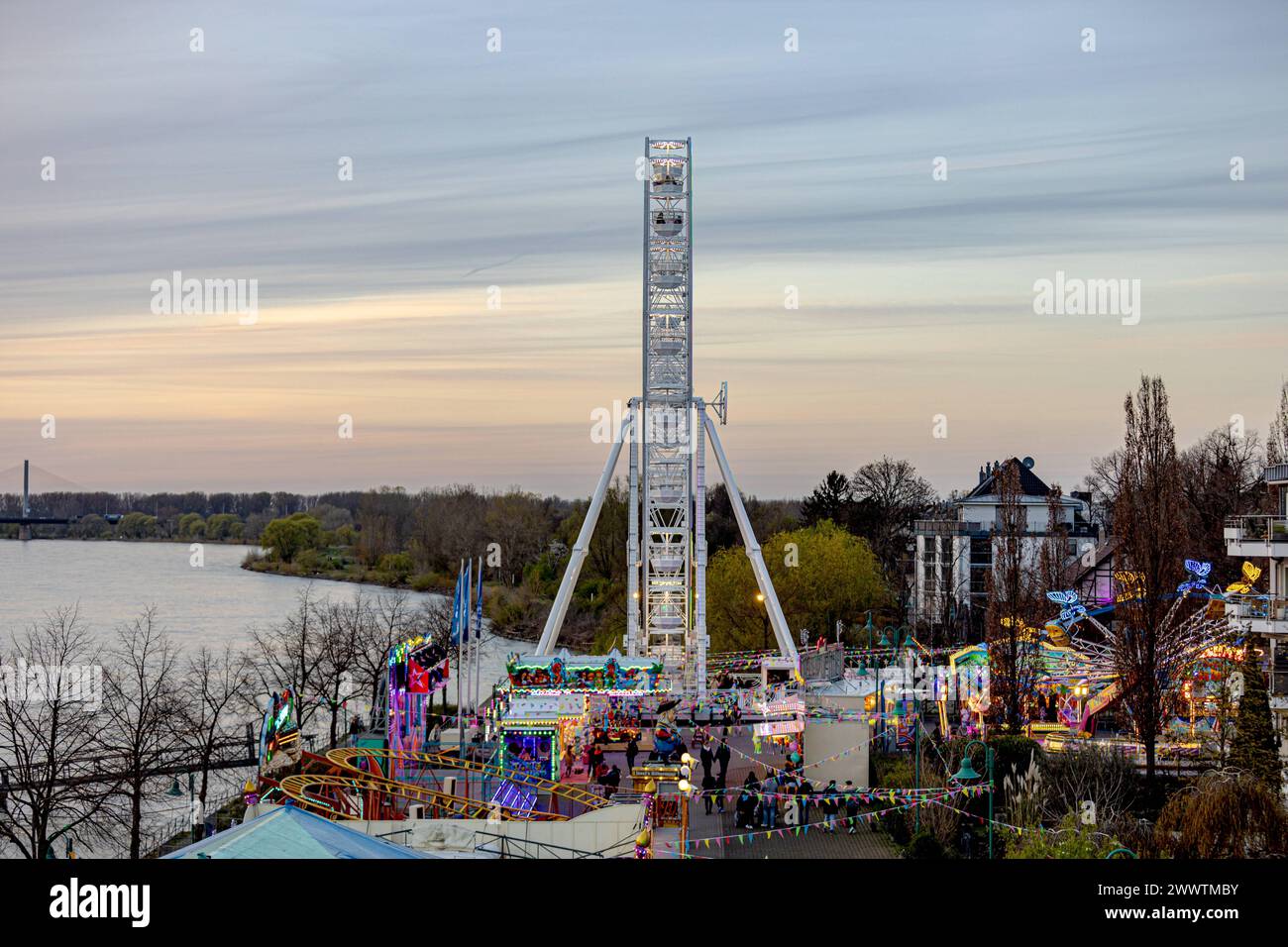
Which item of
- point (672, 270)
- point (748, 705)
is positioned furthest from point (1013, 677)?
point (672, 270)

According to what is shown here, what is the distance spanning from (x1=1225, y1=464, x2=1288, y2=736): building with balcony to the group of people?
8.45 metres

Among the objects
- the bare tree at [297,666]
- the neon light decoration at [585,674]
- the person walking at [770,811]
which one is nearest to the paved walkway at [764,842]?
the person walking at [770,811]

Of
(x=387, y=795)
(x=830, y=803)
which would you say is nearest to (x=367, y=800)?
(x=387, y=795)

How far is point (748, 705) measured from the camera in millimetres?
32156

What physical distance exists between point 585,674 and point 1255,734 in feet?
45.0

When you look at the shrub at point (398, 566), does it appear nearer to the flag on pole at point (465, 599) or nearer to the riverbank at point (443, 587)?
the riverbank at point (443, 587)

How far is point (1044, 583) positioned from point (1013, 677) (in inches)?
415

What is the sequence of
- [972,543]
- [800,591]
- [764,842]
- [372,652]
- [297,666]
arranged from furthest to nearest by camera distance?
[972,543] → [800,591] → [372,652] → [297,666] → [764,842]

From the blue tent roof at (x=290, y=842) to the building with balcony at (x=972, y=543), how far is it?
4522 cm

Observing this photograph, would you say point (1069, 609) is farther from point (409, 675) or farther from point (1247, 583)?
point (409, 675)

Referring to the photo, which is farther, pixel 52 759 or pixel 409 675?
pixel 409 675

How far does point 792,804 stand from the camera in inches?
1011

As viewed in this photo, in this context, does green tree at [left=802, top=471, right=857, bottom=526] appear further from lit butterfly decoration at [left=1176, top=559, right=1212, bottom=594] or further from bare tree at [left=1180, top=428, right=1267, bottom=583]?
lit butterfly decoration at [left=1176, top=559, right=1212, bottom=594]
